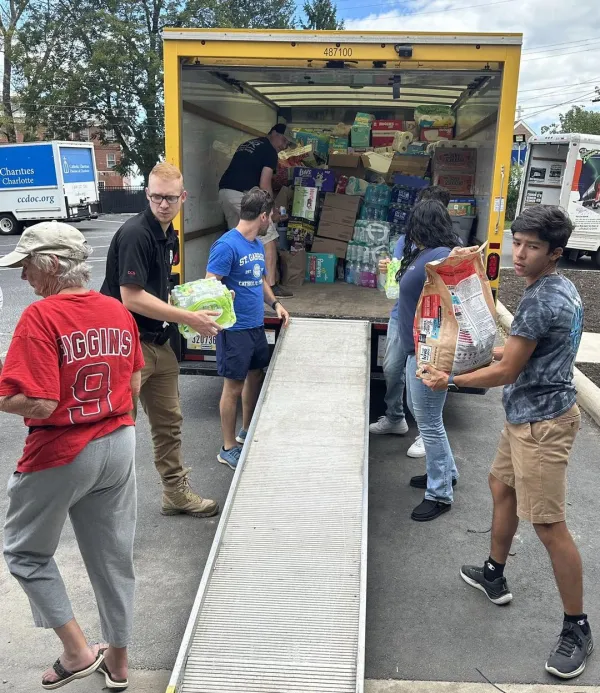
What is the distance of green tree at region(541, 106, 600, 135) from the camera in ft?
112

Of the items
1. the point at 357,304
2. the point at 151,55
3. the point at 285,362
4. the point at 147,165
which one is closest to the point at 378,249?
the point at 357,304

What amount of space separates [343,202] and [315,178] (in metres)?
0.49

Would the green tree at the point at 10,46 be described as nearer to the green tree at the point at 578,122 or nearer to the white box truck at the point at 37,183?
the white box truck at the point at 37,183

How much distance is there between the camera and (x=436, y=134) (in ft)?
26.0

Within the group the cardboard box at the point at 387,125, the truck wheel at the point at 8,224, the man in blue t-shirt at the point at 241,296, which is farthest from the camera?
the truck wheel at the point at 8,224

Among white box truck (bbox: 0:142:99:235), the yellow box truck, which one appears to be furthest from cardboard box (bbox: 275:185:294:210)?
white box truck (bbox: 0:142:99:235)

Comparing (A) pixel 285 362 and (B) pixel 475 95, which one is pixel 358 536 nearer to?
(A) pixel 285 362

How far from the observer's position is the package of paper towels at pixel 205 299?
11.5ft

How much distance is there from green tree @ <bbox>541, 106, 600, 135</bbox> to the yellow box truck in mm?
30666

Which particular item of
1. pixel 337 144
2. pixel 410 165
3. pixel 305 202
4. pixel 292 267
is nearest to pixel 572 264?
pixel 410 165

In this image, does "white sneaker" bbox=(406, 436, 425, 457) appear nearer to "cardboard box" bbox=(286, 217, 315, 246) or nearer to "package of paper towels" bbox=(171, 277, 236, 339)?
"package of paper towels" bbox=(171, 277, 236, 339)

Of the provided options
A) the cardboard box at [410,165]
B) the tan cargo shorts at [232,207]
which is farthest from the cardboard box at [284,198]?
the cardboard box at [410,165]

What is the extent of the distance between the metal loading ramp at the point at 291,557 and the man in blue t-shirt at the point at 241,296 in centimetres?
25

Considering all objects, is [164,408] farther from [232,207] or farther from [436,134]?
[436,134]
